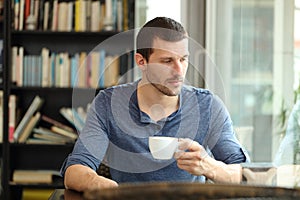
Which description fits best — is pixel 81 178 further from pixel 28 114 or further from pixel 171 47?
pixel 28 114

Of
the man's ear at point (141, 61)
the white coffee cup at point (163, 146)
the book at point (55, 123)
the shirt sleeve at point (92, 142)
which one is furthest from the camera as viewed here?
the book at point (55, 123)

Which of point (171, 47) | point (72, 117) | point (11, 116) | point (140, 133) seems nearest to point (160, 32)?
point (171, 47)

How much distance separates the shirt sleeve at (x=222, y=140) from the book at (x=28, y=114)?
80.4 inches

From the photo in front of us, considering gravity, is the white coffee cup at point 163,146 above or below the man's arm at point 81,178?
above

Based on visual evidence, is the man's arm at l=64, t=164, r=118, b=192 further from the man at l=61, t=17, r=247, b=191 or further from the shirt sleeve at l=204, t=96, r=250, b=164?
the shirt sleeve at l=204, t=96, r=250, b=164

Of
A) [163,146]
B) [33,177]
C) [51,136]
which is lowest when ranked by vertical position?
[33,177]

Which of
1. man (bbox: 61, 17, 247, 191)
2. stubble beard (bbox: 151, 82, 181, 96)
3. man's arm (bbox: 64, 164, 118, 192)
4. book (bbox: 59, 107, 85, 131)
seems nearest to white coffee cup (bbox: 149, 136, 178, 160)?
man's arm (bbox: 64, 164, 118, 192)

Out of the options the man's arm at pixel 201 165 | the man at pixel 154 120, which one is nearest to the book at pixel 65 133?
the man at pixel 154 120

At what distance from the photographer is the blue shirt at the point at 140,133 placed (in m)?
2.03

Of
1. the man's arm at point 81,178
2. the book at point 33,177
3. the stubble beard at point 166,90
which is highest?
the stubble beard at point 166,90

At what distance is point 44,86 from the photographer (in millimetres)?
3998

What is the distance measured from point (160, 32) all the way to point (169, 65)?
0.39 ft

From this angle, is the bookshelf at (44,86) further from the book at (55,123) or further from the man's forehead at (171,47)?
the man's forehead at (171,47)

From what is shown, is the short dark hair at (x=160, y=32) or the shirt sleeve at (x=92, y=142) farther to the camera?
the short dark hair at (x=160, y=32)
